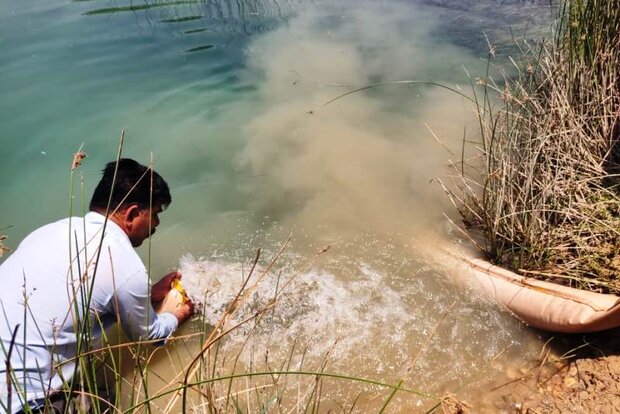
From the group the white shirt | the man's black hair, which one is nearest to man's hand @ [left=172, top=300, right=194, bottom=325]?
the white shirt

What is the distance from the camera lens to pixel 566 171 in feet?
9.83

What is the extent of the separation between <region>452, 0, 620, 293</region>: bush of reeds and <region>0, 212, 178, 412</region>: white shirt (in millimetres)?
2081

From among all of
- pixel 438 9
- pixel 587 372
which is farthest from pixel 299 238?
pixel 438 9

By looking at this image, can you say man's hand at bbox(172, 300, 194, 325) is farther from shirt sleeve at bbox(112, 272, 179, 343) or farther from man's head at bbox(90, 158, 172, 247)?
man's head at bbox(90, 158, 172, 247)

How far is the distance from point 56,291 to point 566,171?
9.13 ft

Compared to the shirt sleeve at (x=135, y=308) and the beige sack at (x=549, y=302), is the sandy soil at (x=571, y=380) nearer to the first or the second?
the beige sack at (x=549, y=302)

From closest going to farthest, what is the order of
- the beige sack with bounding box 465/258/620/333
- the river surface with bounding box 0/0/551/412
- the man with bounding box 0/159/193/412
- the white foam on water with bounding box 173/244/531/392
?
the man with bounding box 0/159/193/412, the beige sack with bounding box 465/258/620/333, the white foam on water with bounding box 173/244/531/392, the river surface with bounding box 0/0/551/412

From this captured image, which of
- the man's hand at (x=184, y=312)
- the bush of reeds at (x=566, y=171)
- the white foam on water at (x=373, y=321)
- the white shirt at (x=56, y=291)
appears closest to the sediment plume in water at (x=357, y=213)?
the white foam on water at (x=373, y=321)

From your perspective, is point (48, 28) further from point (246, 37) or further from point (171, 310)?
point (171, 310)

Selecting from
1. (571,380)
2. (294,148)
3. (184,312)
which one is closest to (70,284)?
(184,312)

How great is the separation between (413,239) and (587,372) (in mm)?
1397

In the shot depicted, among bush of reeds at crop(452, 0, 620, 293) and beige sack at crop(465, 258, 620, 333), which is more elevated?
bush of reeds at crop(452, 0, 620, 293)

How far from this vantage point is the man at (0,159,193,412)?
5.96ft

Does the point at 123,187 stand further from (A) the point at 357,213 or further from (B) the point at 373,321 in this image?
(A) the point at 357,213
